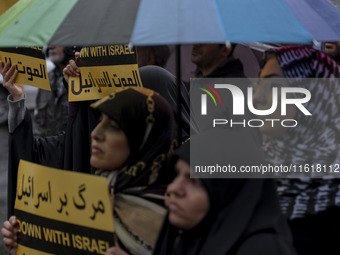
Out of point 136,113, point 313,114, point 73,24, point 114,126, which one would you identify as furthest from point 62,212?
point 313,114

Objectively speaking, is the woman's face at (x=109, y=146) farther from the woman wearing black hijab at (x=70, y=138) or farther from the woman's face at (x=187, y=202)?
the woman wearing black hijab at (x=70, y=138)

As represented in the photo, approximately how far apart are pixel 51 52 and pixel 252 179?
5.07 metres

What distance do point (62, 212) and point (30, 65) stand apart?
1.14 m

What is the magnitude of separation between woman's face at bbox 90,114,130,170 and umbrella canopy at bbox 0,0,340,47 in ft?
1.44

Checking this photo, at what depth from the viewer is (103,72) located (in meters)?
3.98

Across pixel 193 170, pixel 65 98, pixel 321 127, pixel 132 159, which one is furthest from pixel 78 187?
pixel 65 98

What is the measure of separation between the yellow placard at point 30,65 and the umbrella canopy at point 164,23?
31.3 inches

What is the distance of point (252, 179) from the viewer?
8.42 feet

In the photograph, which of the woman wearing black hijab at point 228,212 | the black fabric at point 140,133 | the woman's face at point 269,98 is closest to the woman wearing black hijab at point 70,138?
the woman's face at point 269,98

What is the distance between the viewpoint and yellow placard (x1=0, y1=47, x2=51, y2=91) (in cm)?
393

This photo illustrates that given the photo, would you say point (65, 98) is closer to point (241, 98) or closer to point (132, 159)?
point (241, 98)

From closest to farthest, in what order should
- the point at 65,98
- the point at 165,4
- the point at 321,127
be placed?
the point at 165,4
the point at 321,127
the point at 65,98

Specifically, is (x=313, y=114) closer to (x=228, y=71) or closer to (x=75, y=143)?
(x=228, y=71)

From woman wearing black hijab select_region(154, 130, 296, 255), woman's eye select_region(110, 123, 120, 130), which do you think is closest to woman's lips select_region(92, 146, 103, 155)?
woman's eye select_region(110, 123, 120, 130)
